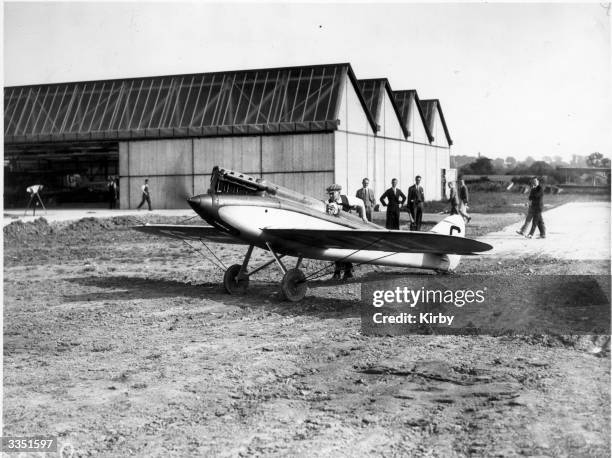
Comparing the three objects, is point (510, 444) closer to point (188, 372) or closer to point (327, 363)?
point (327, 363)

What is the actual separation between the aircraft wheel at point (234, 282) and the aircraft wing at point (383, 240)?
66.5 inches

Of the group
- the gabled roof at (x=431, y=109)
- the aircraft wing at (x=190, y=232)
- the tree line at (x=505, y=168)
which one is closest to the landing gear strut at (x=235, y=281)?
the aircraft wing at (x=190, y=232)

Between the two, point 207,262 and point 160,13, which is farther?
point 207,262

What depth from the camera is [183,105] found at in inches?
1471

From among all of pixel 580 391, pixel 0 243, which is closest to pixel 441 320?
pixel 580 391

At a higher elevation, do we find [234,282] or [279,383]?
[234,282]

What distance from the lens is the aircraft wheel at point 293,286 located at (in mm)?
11273

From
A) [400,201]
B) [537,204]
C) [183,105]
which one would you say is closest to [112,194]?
[183,105]

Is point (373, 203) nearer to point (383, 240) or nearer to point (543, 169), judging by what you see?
point (383, 240)

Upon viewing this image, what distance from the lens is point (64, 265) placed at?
1659cm

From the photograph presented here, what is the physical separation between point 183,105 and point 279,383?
32427 mm

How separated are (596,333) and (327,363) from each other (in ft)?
11.5

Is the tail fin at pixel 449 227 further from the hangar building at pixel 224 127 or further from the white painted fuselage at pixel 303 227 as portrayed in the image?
the hangar building at pixel 224 127

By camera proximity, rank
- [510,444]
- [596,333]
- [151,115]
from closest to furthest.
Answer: [510,444]
[596,333]
[151,115]
